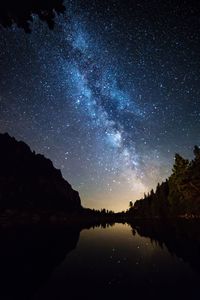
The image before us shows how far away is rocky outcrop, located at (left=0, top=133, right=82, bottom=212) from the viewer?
119000 millimetres

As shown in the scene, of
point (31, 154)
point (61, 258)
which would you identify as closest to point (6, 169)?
point (31, 154)

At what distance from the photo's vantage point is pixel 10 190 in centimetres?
11750

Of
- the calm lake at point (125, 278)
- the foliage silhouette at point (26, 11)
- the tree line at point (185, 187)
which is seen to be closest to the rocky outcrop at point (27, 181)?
the tree line at point (185, 187)

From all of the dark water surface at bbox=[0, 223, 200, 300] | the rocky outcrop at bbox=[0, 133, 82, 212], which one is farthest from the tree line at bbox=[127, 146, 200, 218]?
the rocky outcrop at bbox=[0, 133, 82, 212]

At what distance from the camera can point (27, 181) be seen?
466 feet

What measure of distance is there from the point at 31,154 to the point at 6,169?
42.5m

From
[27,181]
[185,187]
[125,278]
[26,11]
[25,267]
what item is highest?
[27,181]

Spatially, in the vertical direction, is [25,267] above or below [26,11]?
below

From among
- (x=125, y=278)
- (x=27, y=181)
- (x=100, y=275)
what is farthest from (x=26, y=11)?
(x=27, y=181)

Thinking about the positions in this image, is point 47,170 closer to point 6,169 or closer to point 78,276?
point 6,169

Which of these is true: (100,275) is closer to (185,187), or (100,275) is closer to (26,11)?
(26,11)

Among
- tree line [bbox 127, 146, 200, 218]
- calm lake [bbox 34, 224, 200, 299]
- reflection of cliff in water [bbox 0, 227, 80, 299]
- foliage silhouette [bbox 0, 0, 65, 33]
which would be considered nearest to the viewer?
foliage silhouette [bbox 0, 0, 65, 33]

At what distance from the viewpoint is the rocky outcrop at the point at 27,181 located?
119 metres

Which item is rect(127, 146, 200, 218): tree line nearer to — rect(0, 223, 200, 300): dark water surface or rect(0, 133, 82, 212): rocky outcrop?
rect(0, 223, 200, 300): dark water surface
